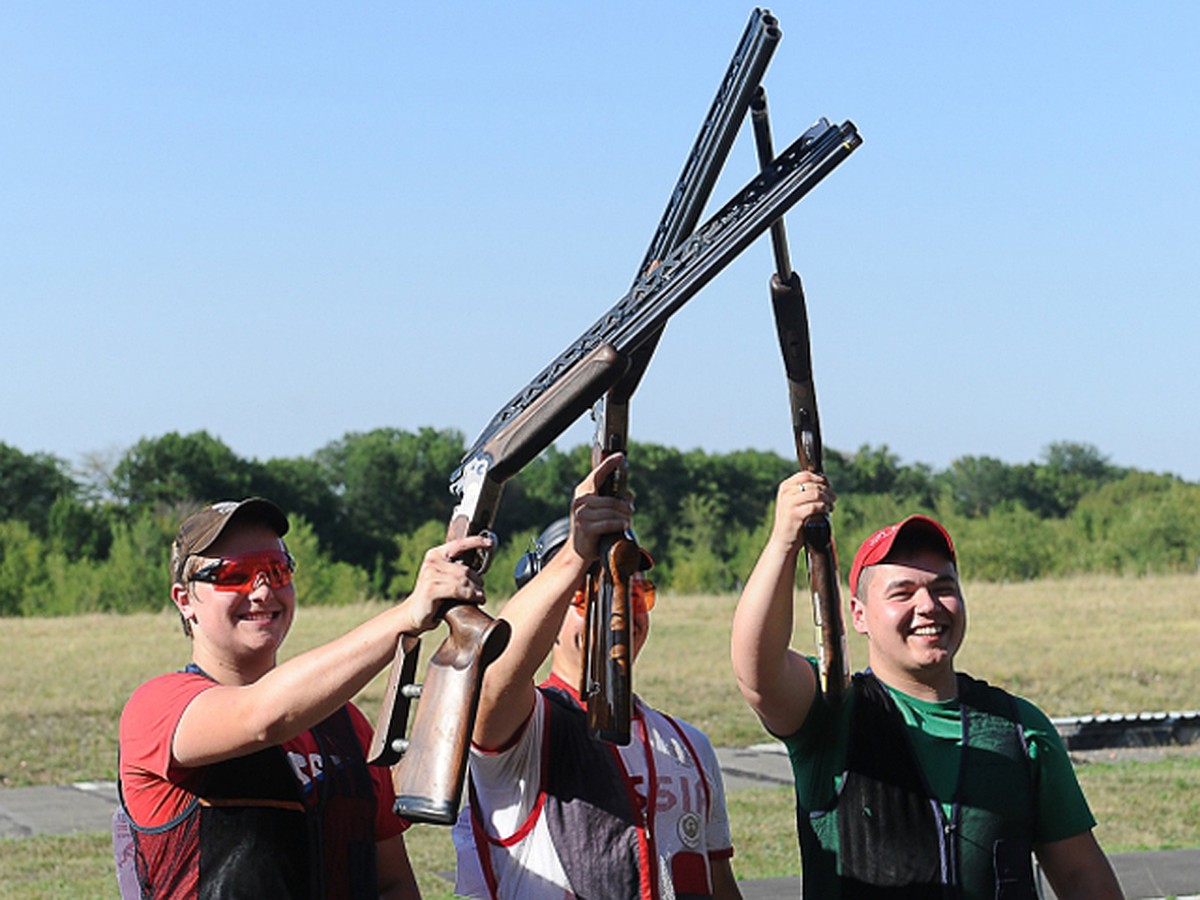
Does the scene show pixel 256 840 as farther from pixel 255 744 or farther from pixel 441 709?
pixel 441 709

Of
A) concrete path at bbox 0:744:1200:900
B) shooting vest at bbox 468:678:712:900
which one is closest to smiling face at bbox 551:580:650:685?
shooting vest at bbox 468:678:712:900

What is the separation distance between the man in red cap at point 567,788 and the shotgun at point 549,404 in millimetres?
238

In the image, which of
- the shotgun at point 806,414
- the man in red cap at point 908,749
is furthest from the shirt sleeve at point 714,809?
the shotgun at point 806,414

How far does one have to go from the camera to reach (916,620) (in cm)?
430

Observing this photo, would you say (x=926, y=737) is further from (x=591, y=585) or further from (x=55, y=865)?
(x=55, y=865)

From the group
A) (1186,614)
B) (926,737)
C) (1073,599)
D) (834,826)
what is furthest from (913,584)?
(1073,599)

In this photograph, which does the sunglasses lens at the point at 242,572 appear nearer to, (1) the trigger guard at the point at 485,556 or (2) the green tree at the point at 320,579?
(1) the trigger guard at the point at 485,556

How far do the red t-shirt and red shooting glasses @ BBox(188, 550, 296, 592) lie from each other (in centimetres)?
23

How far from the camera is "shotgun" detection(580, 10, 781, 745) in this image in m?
3.92

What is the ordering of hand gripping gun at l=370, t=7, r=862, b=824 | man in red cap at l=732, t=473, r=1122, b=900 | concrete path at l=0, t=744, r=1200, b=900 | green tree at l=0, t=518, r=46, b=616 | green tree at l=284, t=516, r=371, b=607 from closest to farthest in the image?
1. hand gripping gun at l=370, t=7, r=862, b=824
2. man in red cap at l=732, t=473, r=1122, b=900
3. concrete path at l=0, t=744, r=1200, b=900
4. green tree at l=284, t=516, r=371, b=607
5. green tree at l=0, t=518, r=46, b=616

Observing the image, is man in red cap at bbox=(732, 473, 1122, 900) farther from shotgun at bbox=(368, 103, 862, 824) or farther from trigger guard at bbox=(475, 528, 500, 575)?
trigger guard at bbox=(475, 528, 500, 575)

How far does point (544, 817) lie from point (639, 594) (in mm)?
689

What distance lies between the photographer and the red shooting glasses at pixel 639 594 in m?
4.31

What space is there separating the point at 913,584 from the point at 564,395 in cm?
114
